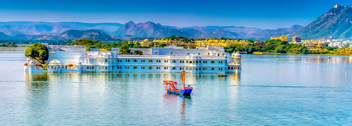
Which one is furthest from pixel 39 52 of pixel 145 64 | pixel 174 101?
pixel 174 101

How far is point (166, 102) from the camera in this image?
71.5 ft

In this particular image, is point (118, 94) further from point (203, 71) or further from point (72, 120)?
point (203, 71)

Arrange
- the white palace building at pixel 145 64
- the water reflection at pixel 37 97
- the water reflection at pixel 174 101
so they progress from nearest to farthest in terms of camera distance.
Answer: the water reflection at pixel 37 97 → the water reflection at pixel 174 101 → the white palace building at pixel 145 64

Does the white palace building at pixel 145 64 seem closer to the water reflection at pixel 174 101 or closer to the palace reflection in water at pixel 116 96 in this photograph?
the palace reflection in water at pixel 116 96

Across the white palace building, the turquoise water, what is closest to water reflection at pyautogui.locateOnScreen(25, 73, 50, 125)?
the turquoise water

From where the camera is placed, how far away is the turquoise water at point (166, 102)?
18.1m

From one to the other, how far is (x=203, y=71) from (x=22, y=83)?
14759 mm

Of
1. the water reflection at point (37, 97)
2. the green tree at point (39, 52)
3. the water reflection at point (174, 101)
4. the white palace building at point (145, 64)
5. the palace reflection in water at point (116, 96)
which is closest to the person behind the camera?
the water reflection at point (37, 97)

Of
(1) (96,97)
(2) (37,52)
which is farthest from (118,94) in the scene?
(2) (37,52)

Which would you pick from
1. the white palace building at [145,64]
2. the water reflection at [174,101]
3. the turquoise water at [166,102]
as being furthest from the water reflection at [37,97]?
the water reflection at [174,101]

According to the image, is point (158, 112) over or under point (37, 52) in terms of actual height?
under

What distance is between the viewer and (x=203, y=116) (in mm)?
18781

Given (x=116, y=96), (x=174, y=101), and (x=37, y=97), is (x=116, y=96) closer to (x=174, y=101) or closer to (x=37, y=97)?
(x=174, y=101)

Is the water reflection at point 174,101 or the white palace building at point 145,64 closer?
the water reflection at point 174,101
